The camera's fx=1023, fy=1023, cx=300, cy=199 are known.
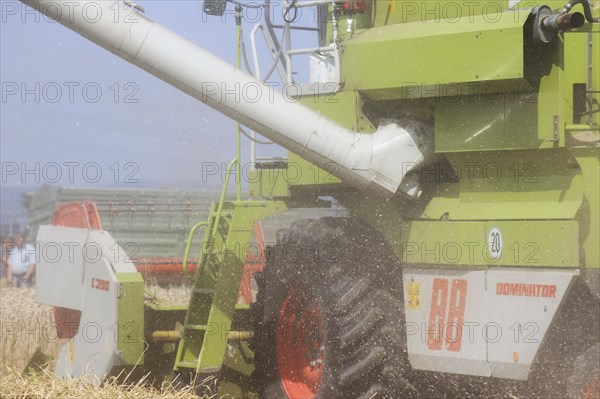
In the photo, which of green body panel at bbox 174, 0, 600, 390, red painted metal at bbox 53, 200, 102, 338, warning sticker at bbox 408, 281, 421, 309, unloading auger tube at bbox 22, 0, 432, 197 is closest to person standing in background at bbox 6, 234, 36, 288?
red painted metal at bbox 53, 200, 102, 338

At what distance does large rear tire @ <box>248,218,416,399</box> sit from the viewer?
5.89m

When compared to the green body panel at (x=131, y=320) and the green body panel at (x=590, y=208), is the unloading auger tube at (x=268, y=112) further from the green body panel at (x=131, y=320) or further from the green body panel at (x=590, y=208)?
the green body panel at (x=131, y=320)

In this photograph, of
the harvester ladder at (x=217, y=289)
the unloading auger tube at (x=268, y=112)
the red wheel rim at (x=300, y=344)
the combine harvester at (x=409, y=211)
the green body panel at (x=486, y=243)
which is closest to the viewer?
the green body panel at (x=486, y=243)

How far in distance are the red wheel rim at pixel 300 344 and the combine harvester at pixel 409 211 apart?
13 mm

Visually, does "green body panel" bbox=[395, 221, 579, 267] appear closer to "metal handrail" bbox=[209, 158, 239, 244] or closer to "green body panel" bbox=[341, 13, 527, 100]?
"green body panel" bbox=[341, 13, 527, 100]

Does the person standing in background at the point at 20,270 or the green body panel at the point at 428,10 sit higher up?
the green body panel at the point at 428,10

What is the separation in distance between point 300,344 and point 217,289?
2.15ft

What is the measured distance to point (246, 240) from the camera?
22.2 feet

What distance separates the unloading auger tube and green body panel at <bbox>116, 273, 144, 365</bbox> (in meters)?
1.39

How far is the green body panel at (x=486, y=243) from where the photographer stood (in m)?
5.32

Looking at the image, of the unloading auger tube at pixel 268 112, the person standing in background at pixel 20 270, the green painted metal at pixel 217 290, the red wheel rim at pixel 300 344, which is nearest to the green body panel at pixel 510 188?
the unloading auger tube at pixel 268 112

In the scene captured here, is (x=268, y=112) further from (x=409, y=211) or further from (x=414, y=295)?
(x=414, y=295)

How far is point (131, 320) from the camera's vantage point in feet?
21.6

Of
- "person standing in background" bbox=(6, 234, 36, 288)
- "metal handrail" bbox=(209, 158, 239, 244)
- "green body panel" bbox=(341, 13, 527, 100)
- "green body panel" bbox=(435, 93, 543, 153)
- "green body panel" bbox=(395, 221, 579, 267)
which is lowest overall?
"person standing in background" bbox=(6, 234, 36, 288)
